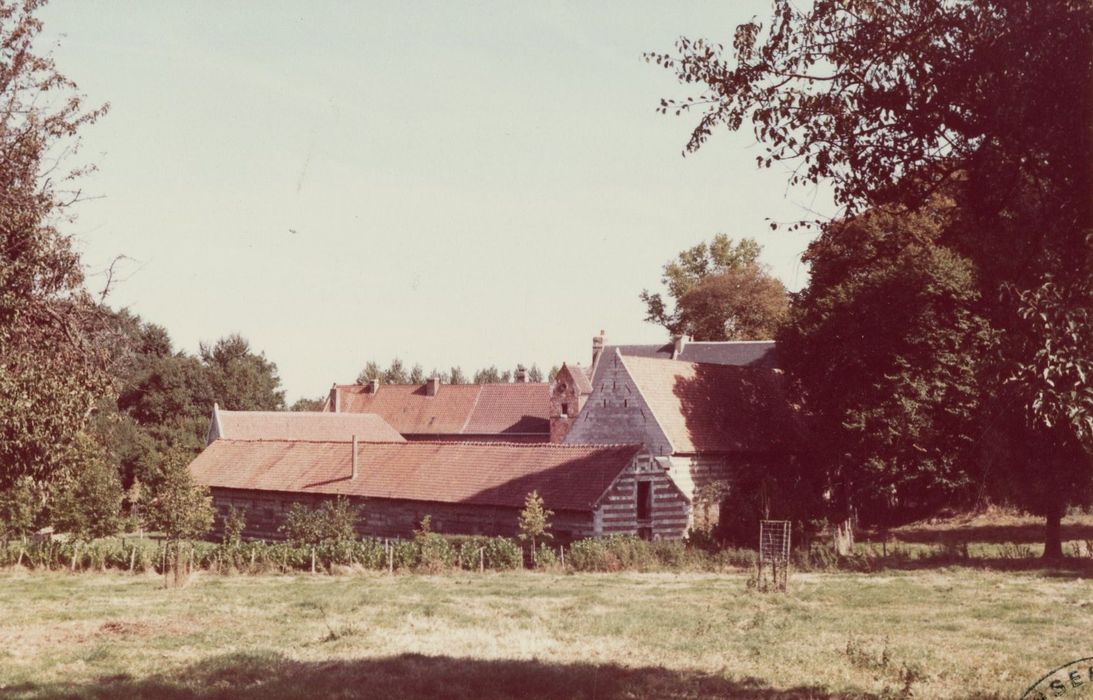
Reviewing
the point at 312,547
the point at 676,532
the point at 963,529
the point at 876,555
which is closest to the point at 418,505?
the point at 312,547

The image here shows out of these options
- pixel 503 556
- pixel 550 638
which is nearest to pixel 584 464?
pixel 503 556

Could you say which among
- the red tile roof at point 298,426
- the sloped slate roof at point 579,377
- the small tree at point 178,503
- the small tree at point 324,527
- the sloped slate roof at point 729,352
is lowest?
the small tree at point 324,527

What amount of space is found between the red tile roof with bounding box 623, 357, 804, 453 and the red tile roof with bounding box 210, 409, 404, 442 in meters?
25.4

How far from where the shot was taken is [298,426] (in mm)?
63719

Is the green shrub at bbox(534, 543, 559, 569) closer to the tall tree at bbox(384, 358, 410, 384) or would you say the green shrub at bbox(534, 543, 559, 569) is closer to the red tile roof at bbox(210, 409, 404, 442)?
the red tile roof at bbox(210, 409, 404, 442)

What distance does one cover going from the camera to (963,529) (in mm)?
39062

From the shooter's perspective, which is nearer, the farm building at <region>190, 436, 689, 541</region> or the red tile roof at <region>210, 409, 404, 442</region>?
the farm building at <region>190, 436, 689, 541</region>

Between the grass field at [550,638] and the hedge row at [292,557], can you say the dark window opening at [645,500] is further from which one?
the grass field at [550,638]

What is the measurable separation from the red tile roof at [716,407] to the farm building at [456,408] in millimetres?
23942

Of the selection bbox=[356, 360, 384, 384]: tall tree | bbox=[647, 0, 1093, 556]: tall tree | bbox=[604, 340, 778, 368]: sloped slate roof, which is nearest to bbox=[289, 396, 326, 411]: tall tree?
bbox=[356, 360, 384, 384]: tall tree

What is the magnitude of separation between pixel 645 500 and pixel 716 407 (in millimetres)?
9657

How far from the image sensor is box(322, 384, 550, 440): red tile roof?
69500 mm

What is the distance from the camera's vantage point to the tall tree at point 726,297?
73.6 metres

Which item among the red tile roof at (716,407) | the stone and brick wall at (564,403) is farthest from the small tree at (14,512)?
the stone and brick wall at (564,403)
